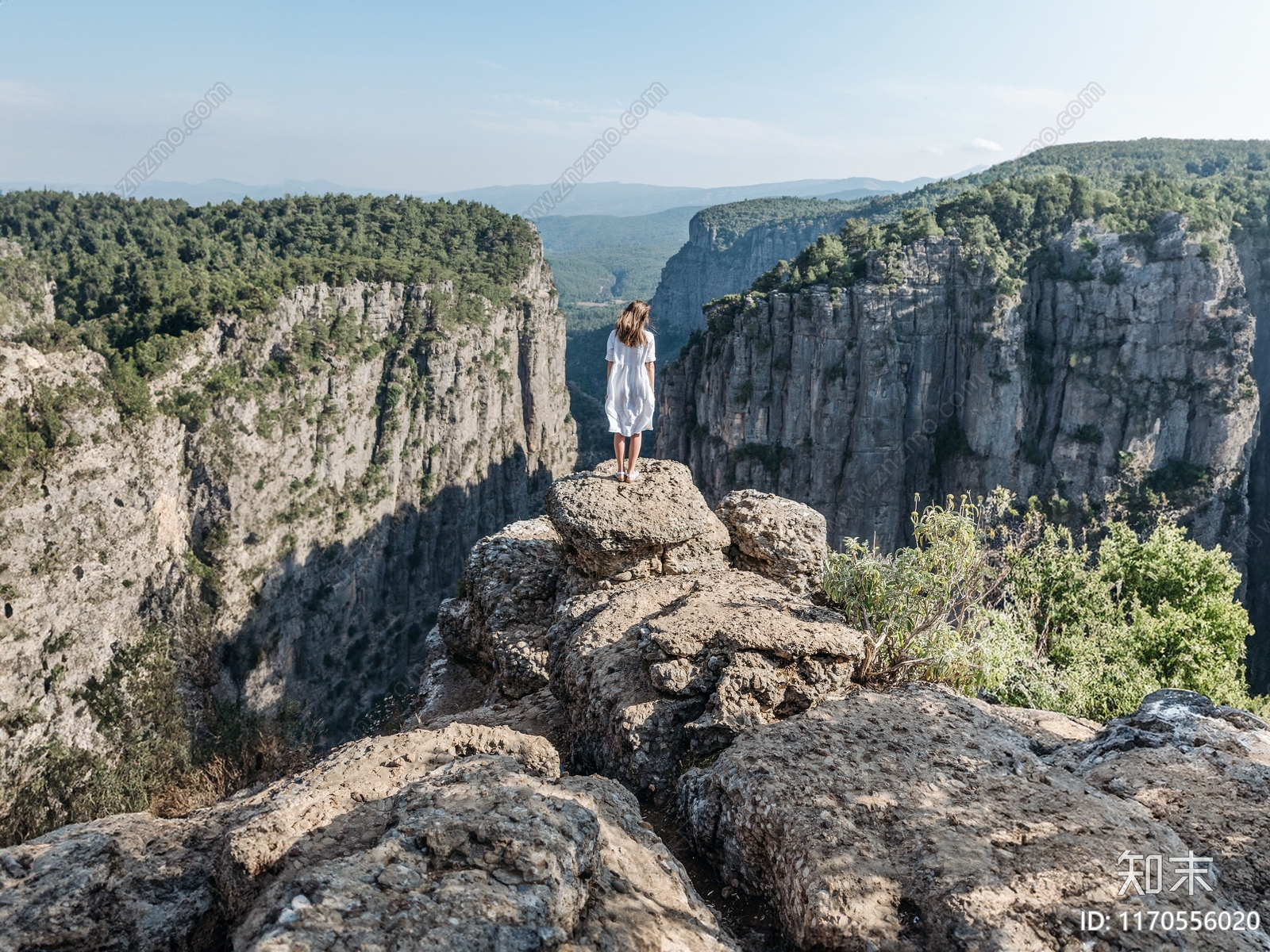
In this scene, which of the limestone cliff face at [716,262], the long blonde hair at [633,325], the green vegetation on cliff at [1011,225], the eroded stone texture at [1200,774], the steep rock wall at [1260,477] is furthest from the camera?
the limestone cliff face at [716,262]

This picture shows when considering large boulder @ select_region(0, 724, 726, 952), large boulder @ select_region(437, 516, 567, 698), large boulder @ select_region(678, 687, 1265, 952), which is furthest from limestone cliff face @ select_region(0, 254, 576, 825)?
large boulder @ select_region(678, 687, 1265, 952)

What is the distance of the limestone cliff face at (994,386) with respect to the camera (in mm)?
47469

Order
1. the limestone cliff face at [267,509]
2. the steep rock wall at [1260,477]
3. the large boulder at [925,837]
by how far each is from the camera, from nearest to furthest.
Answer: the large boulder at [925,837] → the limestone cliff face at [267,509] → the steep rock wall at [1260,477]

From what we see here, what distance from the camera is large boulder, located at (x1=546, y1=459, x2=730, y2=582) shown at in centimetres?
794

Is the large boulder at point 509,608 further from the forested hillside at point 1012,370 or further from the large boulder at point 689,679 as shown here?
the forested hillside at point 1012,370

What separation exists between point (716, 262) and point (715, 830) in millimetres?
152472

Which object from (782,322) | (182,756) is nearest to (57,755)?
(182,756)

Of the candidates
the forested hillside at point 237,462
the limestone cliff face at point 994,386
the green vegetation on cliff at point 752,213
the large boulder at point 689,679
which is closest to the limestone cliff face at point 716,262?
the green vegetation on cliff at point 752,213

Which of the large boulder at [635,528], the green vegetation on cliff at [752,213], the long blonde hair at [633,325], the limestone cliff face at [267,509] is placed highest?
the green vegetation on cliff at [752,213]

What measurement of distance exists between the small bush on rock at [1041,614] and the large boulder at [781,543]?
30cm

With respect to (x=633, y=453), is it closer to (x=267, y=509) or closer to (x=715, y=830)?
(x=715, y=830)

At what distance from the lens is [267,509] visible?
4528cm

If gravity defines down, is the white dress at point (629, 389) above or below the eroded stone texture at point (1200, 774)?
above

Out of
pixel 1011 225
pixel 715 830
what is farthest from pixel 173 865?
pixel 1011 225
